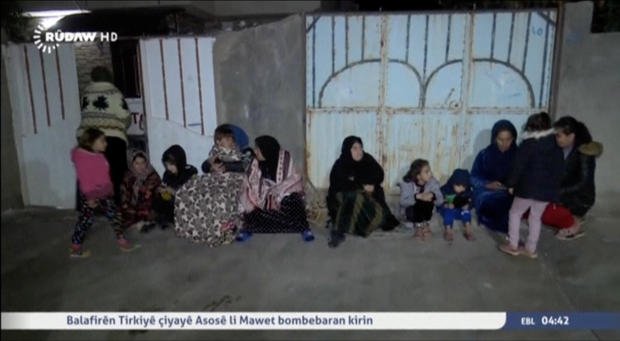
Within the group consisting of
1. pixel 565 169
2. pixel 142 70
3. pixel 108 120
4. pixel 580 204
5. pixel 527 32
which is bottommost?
pixel 580 204

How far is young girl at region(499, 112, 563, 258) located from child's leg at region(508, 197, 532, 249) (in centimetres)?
1

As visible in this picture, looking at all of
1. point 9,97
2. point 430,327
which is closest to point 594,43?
point 430,327

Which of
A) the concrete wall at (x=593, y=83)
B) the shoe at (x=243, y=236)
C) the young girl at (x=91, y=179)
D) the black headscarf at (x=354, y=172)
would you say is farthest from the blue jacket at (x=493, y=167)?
the young girl at (x=91, y=179)

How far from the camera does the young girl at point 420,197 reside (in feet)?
14.4

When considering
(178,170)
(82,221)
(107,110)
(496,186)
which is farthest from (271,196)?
(496,186)

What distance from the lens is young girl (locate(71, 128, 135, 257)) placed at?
4.08m

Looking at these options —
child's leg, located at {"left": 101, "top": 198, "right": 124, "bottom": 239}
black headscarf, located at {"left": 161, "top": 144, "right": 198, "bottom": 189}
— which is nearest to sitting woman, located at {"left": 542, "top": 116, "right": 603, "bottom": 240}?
black headscarf, located at {"left": 161, "top": 144, "right": 198, "bottom": 189}

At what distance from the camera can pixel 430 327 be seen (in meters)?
3.08

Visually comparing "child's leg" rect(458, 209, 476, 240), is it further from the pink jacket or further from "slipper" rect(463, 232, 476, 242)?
the pink jacket

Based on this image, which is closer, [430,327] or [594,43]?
[430,327]

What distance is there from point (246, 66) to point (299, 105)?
2.22 ft

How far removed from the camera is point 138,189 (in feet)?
15.6

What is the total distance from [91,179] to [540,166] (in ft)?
11.8

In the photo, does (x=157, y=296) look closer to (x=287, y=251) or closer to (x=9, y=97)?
(x=287, y=251)
